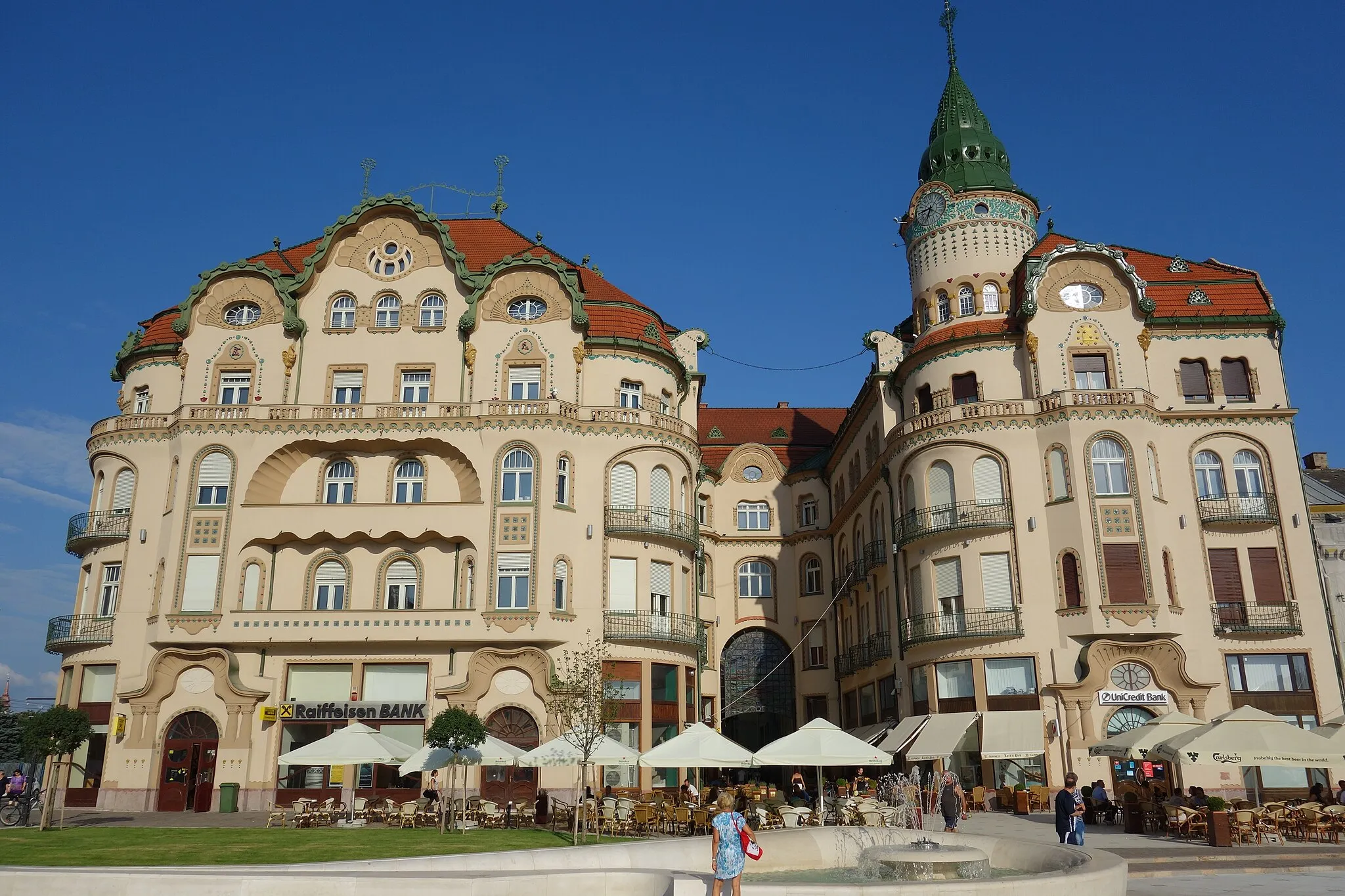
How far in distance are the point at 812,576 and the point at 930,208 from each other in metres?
18.4

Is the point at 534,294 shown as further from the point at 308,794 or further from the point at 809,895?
the point at 809,895

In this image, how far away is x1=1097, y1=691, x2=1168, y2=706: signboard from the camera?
34.9 metres

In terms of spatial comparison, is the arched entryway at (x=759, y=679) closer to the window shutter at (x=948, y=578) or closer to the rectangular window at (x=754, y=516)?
the rectangular window at (x=754, y=516)

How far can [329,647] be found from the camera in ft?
124

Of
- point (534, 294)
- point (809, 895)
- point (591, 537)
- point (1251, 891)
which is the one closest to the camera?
point (809, 895)

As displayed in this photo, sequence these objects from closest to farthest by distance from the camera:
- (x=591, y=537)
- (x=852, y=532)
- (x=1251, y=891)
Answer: (x=1251, y=891), (x=591, y=537), (x=852, y=532)

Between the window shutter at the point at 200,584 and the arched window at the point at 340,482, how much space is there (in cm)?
452

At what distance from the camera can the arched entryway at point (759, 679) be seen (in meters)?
50.9

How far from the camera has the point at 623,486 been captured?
40.5 metres

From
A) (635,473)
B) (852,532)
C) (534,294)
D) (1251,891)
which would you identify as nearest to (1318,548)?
(852,532)

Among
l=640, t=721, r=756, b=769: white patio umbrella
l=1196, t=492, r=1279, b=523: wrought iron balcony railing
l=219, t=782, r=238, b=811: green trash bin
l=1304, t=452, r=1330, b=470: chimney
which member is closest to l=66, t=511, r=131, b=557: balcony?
l=219, t=782, r=238, b=811: green trash bin

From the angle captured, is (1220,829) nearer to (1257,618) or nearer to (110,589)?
(1257,618)

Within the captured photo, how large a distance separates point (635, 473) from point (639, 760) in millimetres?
14285

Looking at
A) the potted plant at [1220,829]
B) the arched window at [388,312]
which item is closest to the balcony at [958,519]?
the potted plant at [1220,829]
